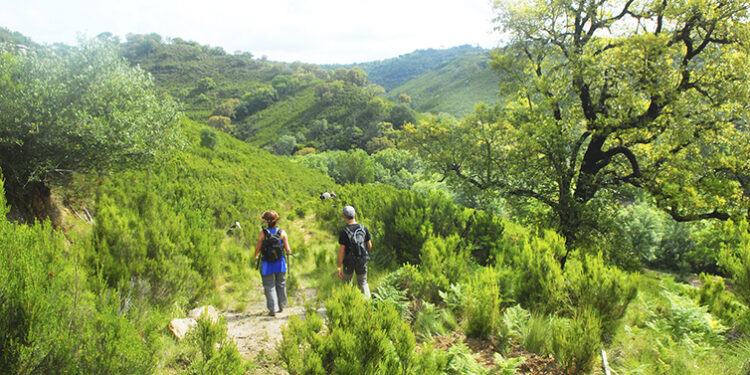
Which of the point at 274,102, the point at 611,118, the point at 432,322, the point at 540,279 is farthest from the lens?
the point at 274,102

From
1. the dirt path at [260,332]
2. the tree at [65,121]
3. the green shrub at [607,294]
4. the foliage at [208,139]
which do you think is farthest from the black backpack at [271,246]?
the foliage at [208,139]

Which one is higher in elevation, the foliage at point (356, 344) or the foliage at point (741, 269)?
the foliage at point (356, 344)

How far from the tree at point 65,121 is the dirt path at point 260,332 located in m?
4.41

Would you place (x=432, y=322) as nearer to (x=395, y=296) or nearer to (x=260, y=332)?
(x=395, y=296)

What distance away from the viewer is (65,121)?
6.30 m

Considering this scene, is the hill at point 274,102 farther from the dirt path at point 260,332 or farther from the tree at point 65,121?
the dirt path at point 260,332

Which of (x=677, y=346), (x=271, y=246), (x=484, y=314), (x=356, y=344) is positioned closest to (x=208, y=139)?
(x=271, y=246)

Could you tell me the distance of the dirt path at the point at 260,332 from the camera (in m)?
3.41

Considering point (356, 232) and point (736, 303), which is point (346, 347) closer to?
point (356, 232)

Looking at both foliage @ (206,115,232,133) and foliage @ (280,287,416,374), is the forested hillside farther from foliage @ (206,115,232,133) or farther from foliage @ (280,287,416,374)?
foliage @ (206,115,232,133)

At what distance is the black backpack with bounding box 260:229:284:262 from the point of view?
4938mm

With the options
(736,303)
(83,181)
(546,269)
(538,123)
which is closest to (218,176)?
(83,181)

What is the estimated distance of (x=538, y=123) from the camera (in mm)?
7781

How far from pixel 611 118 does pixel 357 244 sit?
635 centimetres
